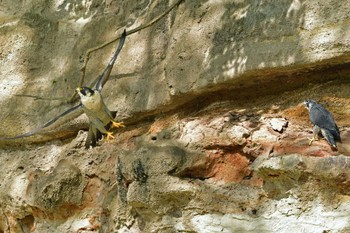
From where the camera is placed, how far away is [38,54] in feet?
15.9

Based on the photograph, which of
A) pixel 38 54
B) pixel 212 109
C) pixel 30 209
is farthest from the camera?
pixel 38 54

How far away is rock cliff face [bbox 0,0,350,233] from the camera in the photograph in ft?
11.3

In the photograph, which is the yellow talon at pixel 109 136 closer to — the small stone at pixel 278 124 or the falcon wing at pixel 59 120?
the falcon wing at pixel 59 120

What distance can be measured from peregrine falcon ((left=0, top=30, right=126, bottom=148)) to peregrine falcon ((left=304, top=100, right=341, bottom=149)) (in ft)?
4.12

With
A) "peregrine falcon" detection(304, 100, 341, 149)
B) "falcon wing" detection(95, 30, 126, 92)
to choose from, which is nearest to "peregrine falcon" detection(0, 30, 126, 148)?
"falcon wing" detection(95, 30, 126, 92)

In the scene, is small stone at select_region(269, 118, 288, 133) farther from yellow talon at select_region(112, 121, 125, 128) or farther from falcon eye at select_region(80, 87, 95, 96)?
falcon eye at select_region(80, 87, 95, 96)

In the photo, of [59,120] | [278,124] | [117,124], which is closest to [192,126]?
[278,124]

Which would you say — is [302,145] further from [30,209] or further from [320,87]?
[30,209]

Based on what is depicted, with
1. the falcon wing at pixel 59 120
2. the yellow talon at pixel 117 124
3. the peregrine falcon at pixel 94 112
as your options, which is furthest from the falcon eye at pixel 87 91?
the yellow talon at pixel 117 124

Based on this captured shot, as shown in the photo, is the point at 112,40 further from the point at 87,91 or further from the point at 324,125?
the point at 324,125

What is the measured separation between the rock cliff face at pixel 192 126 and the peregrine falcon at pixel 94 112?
69 millimetres

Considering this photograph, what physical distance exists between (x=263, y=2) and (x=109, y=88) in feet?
3.71

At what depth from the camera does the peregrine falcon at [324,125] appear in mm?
3375

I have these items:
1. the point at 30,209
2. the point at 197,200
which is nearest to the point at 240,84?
the point at 197,200
